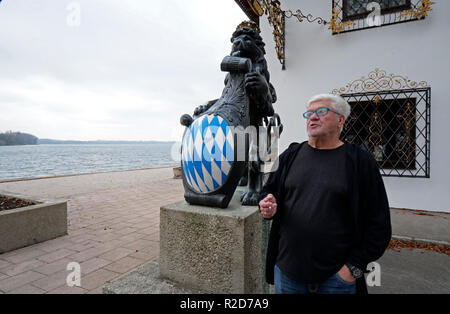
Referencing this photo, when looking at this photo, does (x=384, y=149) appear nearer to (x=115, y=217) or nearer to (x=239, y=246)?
(x=239, y=246)

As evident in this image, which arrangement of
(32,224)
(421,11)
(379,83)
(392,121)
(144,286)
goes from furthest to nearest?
(392,121) < (379,83) < (421,11) < (32,224) < (144,286)

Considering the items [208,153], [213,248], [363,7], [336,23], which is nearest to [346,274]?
[213,248]

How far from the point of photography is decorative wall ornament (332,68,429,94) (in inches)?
181

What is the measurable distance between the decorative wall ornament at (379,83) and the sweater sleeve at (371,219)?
14.4ft

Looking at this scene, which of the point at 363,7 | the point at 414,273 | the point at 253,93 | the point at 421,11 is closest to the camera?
Result: the point at 253,93

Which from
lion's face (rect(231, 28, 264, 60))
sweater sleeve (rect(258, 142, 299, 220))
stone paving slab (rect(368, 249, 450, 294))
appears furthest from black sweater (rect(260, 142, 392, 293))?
stone paving slab (rect(368, 249, 450, 294))

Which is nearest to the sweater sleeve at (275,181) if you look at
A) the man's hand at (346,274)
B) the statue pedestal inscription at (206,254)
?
the statue pedestal inscription at (206,254)

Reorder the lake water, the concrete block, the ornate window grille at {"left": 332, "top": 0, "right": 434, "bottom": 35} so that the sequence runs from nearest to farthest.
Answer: the concrete block → the ornate window grille at {"left": 332, "top": 0, "right": 434, "bottom": 35} → the lake water

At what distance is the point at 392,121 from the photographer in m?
4.89

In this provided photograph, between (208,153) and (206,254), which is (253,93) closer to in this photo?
(208,153)

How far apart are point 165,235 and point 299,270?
0.87m

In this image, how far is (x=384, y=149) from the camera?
196 inches

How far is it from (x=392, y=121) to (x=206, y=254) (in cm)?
491

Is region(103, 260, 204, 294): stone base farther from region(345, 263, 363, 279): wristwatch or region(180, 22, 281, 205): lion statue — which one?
region(345, 263, 363, 279): wristwatch
